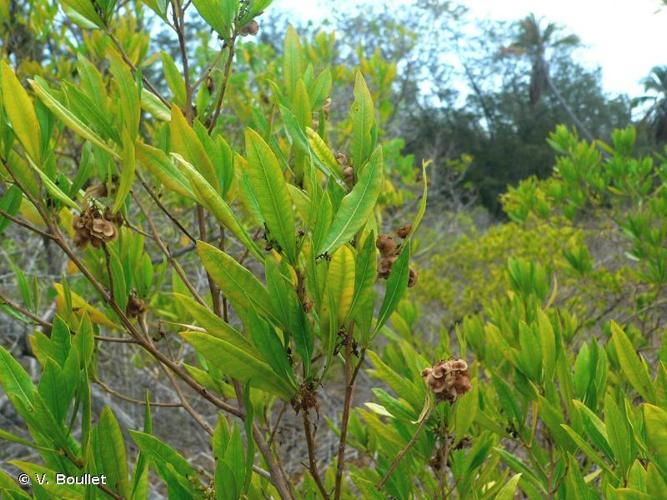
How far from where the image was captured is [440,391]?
2.78 feet

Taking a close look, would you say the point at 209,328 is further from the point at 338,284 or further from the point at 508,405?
the point at 508,405

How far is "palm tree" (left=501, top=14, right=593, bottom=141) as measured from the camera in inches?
980

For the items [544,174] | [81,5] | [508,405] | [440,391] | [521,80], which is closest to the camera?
[440,391]

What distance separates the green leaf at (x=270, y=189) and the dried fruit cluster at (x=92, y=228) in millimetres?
229

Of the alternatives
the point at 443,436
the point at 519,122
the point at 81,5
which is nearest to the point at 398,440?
the point at 443,436

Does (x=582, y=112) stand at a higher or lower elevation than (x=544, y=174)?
→ higher

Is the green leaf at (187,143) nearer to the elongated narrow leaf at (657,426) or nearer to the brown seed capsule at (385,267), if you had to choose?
the brown seed capsule at (385,267)

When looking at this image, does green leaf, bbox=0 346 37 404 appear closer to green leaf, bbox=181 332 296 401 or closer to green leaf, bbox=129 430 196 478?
green leaf, bbox=129 430 196 478

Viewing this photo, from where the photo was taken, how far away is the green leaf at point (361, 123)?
858 millimetres

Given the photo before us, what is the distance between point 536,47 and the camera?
25.8 meters

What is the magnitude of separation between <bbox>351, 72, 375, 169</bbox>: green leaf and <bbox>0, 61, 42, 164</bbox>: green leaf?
413 millimetres

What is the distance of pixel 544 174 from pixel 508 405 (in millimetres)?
22030

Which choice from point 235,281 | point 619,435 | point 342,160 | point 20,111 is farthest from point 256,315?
point 619,435

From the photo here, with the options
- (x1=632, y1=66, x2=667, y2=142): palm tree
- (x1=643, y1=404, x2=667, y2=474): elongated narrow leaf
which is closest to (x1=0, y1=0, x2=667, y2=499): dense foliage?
(x1=643, y1=404, x2=667, y2=474): elongated narrow leaf
